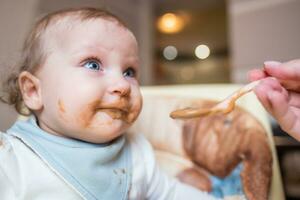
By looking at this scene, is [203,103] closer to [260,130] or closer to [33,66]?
[260,130]

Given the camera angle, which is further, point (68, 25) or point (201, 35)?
point (201, 35)

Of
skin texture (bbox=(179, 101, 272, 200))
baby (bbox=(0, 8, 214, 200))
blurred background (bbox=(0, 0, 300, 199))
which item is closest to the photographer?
baby (bbox=(0, 8, 214, 200))

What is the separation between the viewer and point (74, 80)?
495mm

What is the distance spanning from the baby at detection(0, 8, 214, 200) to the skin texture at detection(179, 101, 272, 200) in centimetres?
24

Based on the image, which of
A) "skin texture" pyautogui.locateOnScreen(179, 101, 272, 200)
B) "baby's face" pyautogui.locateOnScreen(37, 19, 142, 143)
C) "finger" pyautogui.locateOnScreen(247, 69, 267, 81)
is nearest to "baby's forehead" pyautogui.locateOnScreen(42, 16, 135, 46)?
"baby's face" pyautogui.locateOnScreen(37, 19, 142, 143)

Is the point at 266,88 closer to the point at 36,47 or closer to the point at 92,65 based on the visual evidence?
the point at 92,65

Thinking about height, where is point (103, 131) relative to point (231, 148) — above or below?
above

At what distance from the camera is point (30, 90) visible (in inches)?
21.5

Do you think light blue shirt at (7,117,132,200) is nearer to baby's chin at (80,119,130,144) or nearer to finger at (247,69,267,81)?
baby's chin at (80,119,130,144)

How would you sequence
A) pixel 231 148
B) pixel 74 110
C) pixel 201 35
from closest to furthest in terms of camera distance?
pixel 74 110 → pixel 231 148 → pixel 201 35

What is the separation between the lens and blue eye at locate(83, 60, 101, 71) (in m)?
0.51

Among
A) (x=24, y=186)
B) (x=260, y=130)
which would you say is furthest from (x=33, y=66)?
(x=260, y=130)

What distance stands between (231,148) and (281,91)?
0.27 m

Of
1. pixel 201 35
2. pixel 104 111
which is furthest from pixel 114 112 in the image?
pixel 201 35
